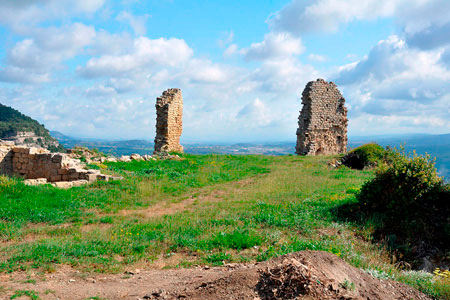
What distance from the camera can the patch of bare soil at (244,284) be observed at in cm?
382

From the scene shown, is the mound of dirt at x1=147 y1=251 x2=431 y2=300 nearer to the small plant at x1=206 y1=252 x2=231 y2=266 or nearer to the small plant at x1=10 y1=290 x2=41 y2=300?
the small plant at x1=206 y1=252 x2=231 y2=266

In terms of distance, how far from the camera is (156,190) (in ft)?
38.5

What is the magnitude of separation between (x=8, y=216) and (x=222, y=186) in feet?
24.9

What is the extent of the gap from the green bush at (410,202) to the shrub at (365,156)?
8362 millimetres

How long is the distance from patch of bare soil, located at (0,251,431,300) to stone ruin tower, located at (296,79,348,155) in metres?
21.6

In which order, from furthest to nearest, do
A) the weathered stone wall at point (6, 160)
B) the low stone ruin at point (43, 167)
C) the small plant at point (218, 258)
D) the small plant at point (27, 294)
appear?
the weathered stone wall at point (6, 160), the low stone ruin at point (43, 167), the small plant at point (218, 258), the small plant at point (27, 294)

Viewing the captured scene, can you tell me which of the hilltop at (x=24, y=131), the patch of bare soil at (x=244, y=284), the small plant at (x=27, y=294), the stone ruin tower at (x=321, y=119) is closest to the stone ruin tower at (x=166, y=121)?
the stone ruin tower at (x=321, y=119)

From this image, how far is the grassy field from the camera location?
228 inches

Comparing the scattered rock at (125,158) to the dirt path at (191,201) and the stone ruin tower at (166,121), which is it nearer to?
the stone ruin tower at (166,121)

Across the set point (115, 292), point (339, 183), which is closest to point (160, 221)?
point (115, 292)

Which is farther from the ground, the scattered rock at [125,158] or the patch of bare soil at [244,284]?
the scattered rock at [125,158]

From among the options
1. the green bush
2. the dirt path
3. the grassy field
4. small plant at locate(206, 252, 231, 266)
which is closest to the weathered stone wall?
the grassy field

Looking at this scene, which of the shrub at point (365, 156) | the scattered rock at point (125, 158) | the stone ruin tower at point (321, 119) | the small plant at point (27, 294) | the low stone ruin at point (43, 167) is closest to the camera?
the small plant at point (27, 294)

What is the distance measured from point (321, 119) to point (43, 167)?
67.6 feet
